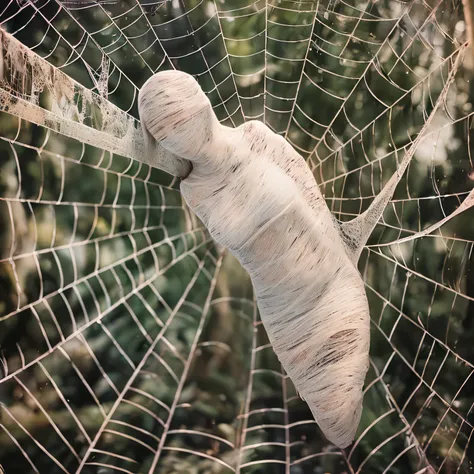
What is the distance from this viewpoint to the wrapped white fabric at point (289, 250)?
45 centimetres

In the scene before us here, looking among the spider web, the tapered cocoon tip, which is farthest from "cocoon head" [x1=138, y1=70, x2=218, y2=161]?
the tapered cocoon tip

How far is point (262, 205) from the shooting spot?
17.9 inches

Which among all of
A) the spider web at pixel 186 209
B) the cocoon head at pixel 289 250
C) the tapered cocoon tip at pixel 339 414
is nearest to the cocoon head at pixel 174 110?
the cocoon head at pixel 289 250

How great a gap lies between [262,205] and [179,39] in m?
0.22

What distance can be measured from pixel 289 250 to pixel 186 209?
0.20 meters

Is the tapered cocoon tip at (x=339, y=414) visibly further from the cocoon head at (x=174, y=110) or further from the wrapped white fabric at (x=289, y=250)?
the cocoon head at (x=174, y=110)

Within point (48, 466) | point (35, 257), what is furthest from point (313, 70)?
point (48, 466)

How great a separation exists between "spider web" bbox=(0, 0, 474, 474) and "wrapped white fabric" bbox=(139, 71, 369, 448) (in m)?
0.09

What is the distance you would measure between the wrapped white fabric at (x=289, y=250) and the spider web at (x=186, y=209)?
89mm

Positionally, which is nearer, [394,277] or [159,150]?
[159,150]

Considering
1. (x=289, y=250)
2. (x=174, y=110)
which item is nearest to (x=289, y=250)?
(x=289, y=250)

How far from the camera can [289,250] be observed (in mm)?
469

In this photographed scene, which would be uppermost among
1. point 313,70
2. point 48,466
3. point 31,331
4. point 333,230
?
point 313,70

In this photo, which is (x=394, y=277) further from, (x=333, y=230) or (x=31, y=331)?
(x=31, y=331)
